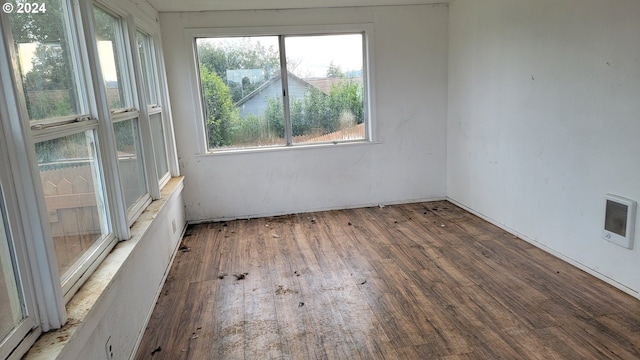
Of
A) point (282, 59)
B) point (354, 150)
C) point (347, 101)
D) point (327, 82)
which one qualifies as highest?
point (282, 59)

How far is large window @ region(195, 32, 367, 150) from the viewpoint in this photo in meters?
4.44

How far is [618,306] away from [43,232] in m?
3.08

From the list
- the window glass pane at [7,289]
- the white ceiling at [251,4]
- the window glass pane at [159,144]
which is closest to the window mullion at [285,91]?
the white ceiling at [251,4]

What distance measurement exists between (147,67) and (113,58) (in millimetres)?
1101

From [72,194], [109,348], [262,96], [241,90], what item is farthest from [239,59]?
[109,348]

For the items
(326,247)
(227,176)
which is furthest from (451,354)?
(227,176)

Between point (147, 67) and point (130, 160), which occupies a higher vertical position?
point (147, 67)

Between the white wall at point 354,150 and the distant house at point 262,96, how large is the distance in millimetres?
477

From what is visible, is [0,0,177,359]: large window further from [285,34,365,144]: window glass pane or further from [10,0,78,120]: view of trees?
[285,34,365,144]: window glass pane

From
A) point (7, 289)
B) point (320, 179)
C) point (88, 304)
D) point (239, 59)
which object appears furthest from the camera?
point (320, 179)

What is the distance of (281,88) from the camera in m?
4.57

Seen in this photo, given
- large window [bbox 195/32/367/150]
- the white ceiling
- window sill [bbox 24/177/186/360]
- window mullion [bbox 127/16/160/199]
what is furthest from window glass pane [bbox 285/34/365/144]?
window sill [bbox 24/177/186/360]

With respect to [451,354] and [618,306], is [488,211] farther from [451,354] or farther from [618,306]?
[451,354]

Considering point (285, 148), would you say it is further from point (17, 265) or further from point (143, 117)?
point (17, 265)
